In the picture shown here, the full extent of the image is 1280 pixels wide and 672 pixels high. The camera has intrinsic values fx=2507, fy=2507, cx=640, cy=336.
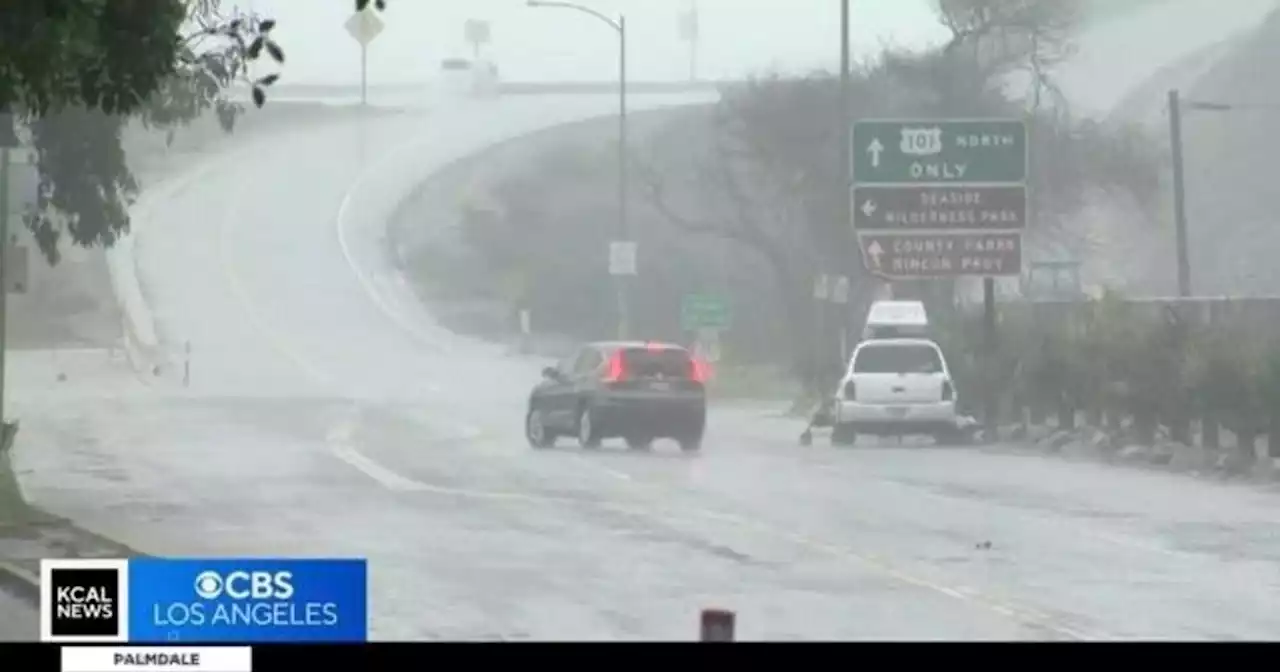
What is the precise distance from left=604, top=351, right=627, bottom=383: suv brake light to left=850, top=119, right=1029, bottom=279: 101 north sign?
118 cm

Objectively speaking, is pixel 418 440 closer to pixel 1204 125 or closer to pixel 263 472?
pixel 263 472

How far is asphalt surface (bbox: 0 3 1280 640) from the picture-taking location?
9656 mm

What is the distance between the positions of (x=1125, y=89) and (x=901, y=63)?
3.40ft

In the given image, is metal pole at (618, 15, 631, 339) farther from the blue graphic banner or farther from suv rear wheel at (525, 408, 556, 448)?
the blue graphic banner

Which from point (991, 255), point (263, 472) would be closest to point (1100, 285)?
point (991, 255)

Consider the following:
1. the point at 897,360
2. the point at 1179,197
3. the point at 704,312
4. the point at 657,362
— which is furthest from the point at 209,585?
the point at 1179,197

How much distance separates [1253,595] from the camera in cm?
966

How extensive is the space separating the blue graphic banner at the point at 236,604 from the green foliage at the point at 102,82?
67.5 inches

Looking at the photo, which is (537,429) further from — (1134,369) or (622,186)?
(1134,369)

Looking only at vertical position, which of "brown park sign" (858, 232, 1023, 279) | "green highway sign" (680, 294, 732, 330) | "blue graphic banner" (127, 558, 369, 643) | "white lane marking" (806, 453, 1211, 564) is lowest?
"blue graphic banner" (127, 558, 369, 643)

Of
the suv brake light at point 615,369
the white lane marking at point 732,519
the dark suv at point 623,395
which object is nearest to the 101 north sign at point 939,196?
the dark suv at point 623,395

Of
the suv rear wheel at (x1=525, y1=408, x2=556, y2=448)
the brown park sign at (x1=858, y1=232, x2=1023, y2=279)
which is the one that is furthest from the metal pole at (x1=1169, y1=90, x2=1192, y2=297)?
the suv rear wheel at (x1=525, y1=408, x2=556, y2=448)

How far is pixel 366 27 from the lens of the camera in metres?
10.3

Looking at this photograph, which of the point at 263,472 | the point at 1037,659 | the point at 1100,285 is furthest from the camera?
the point at 1100,285
